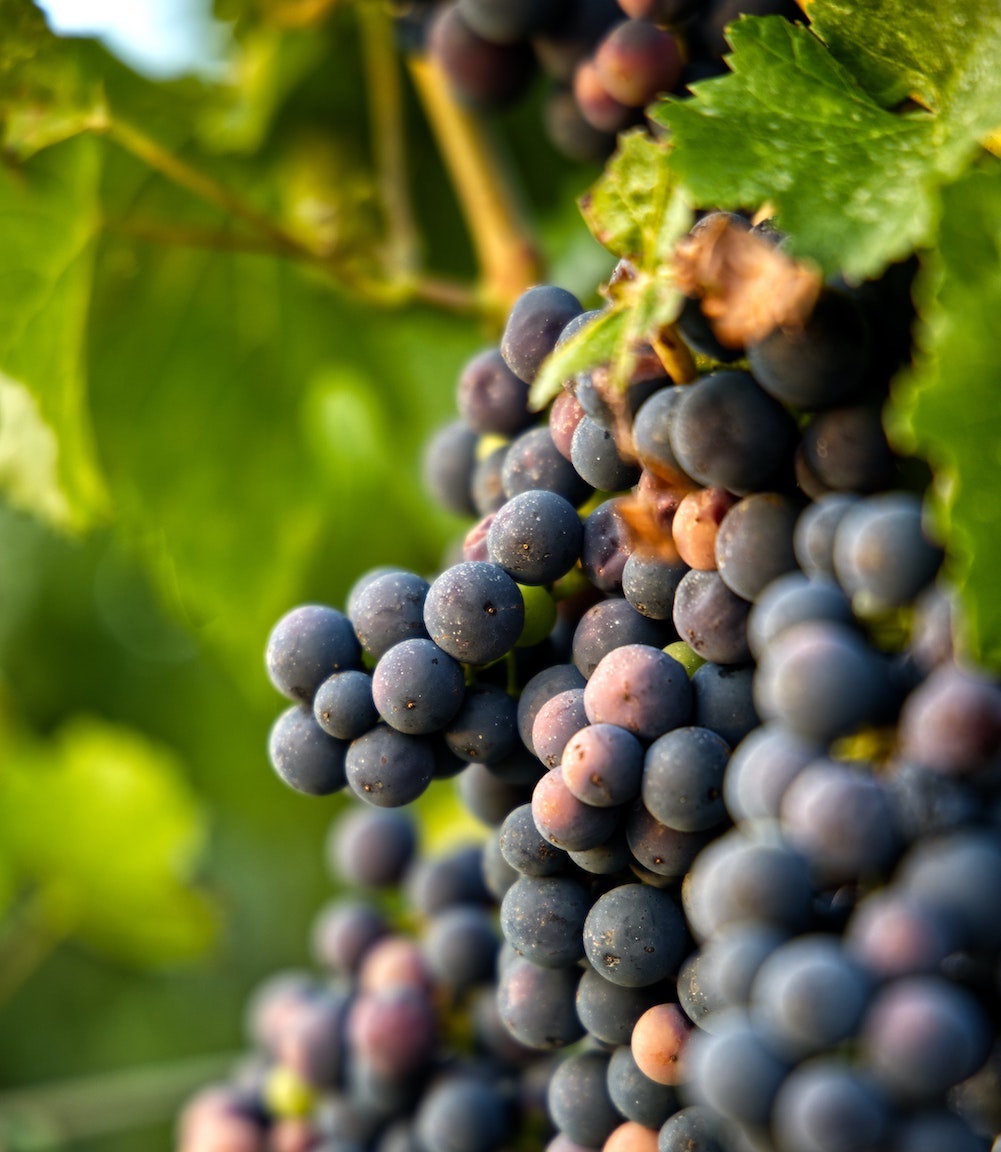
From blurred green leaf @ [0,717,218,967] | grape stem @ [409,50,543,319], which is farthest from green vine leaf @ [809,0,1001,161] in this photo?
blurred green leaf @ [0,717,218,967]

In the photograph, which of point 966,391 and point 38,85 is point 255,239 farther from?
point 966,391

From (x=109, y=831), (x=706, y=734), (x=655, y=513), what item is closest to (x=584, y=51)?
(x=655, y=513)

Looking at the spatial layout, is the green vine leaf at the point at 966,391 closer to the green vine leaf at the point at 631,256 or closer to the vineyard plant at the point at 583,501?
the vineyard plant at the point at 583,501

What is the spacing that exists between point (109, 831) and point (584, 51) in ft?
3.63

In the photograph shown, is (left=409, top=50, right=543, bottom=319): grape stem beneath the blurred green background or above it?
above

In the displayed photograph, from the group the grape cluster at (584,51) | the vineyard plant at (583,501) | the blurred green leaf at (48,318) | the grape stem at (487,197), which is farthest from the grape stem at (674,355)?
the blurred green leaf at (48,318)

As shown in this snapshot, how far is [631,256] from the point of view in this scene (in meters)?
0.57

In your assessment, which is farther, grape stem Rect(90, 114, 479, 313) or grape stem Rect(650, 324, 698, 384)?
grape stem Rect(90, 114, 479, 313)

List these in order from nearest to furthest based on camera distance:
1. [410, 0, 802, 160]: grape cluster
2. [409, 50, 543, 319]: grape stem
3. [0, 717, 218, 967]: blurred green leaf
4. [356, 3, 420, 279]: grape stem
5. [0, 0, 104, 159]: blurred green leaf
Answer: [410, 0, 802, 160]: grape cluster < [0, 0, 104, 159]: blurred green leaf < [409, 50, 543, 319]: grape stem < [356, 3, 420, 279]: grape stem < [0, 717, 218, 967]: blurred green leaf

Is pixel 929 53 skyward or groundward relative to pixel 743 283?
skyward

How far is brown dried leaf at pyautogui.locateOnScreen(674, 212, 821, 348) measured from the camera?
1.73ft

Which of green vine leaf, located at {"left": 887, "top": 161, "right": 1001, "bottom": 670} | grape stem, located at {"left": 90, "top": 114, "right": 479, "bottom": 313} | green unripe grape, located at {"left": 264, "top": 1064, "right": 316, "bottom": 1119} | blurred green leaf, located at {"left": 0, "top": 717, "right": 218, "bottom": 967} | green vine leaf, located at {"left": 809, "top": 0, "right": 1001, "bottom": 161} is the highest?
grape stem, located at {"left": 90, "top": 114, "right": 479, "bottom": 313}

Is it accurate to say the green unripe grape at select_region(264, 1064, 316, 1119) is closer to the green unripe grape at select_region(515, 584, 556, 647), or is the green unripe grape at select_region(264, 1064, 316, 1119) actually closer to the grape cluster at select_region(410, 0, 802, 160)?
the green unripe grape at select_region(515, 584, 556, 647)

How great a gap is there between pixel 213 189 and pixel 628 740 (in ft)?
2.41
